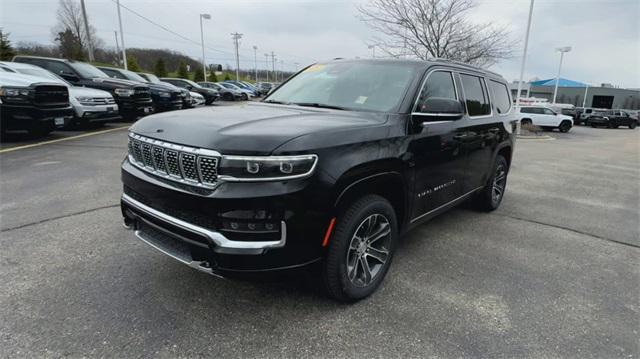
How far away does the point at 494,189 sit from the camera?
5.29 metres

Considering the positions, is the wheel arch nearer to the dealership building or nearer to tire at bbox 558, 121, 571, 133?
tire at bbox 558, 121, 571, 133

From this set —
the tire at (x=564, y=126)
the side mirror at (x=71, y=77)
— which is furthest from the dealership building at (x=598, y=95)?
the side mirror at (x=71, y=77)

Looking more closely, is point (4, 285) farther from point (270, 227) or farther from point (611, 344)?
point (611, 344)

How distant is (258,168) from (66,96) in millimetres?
9260

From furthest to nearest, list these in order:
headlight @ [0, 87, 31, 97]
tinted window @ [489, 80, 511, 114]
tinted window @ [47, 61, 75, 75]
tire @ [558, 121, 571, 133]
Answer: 1. tire @ [558, 121, 571, 133]
2. tinted window @ [47, 61, 75, 75]
3. headlight @ [0, 87, 31, 97]
4. tinted window @ [489, 80, 511, 114]

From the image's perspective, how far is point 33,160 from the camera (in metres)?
7.20

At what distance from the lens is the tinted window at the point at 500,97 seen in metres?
4.88

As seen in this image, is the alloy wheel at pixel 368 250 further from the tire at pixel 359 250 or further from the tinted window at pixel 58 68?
the tinted window at pixel 58 68

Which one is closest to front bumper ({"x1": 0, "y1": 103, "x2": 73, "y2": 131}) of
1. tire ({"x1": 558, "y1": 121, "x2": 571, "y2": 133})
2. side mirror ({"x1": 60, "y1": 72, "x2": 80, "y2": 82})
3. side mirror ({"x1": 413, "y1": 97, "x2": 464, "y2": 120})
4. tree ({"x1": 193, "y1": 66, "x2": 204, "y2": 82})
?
side mirror ({"x1": 60, "y1": 72, "x2": 80, "y2": 82})

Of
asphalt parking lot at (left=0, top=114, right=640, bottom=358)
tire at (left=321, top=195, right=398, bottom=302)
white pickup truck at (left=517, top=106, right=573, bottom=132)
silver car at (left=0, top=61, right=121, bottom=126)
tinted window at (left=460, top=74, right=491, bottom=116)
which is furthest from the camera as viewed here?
white pickup truck at (left=517, top=106, right=573, bottom=132)

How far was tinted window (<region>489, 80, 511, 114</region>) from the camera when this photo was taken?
4.88 metres

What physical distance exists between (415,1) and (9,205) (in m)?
17.1

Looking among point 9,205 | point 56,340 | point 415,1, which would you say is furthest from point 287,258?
point 415,1

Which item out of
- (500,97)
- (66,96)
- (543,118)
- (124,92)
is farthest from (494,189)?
(543,118)
